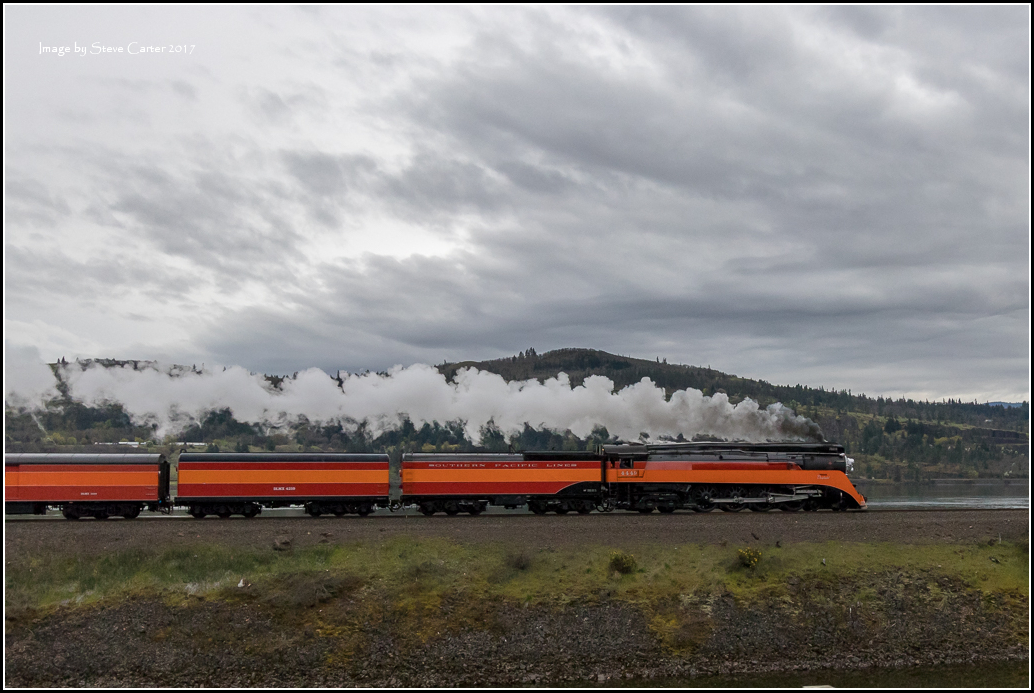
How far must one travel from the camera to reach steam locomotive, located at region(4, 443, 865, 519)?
4184cm

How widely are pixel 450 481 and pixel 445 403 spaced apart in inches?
976

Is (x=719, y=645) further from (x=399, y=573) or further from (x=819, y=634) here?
(x=399, y=573)

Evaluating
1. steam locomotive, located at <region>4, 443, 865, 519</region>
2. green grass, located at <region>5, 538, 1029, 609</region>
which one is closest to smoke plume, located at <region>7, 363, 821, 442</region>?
steam locomotive, located at <region>4, 443, 865, 519</region>

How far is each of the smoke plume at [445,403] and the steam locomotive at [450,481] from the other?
33.8 ft

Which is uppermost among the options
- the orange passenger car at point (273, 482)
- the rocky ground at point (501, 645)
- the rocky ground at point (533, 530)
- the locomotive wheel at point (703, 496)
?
the orange passenger car at point (273, 482)

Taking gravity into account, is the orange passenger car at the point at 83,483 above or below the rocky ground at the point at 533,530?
above

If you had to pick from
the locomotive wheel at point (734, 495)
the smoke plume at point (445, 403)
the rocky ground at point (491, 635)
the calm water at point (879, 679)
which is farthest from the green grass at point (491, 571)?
the smoke plume at point (445, 403)

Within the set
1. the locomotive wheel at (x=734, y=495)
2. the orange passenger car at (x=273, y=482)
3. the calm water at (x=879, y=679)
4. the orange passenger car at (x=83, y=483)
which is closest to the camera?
the calm water at (x=879, y=679)

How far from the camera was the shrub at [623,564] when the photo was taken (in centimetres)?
3309

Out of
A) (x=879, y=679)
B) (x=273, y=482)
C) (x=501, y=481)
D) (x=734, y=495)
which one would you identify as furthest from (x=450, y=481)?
(x=879, y=679)

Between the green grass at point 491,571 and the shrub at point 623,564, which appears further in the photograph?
the shrub at point 623,564

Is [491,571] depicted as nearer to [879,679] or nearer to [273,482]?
[879,679]

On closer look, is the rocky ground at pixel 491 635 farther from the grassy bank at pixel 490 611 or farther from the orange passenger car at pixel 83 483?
the orange passenger car at pixel 83 483

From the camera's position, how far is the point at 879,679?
28844 mm
